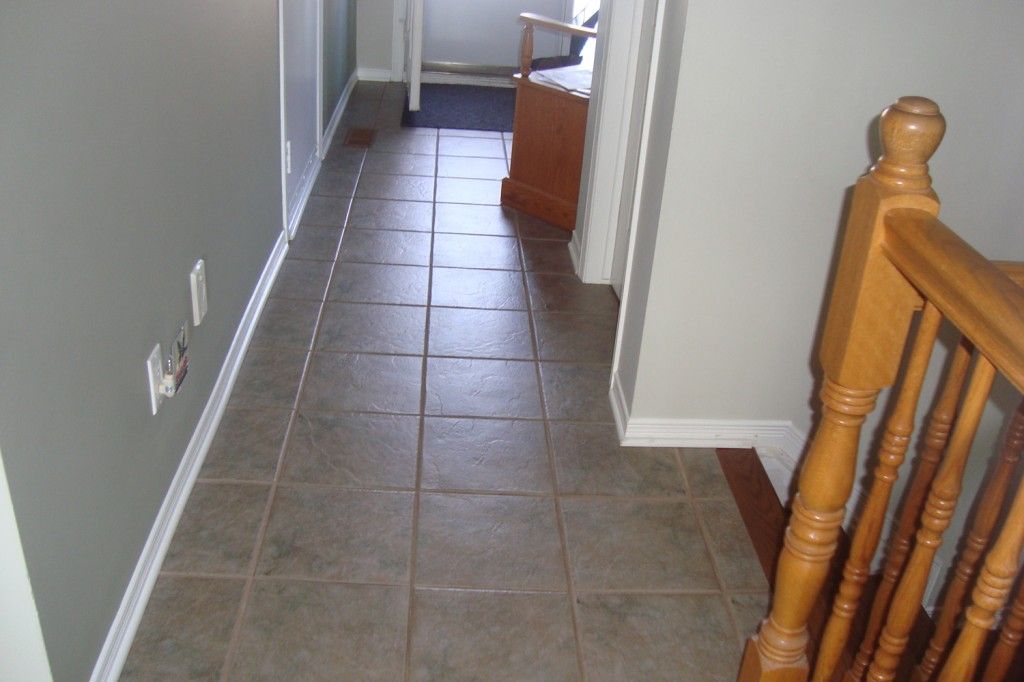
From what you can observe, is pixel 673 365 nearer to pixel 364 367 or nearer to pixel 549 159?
pixel 364 367

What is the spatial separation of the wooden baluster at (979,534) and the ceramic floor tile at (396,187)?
2977 mm

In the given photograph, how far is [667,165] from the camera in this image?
2.32m

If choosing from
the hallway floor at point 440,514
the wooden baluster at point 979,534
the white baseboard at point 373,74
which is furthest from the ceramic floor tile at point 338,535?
the white baseboard at point 373,74

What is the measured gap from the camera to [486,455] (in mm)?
2512

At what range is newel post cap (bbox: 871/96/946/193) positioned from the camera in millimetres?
1159

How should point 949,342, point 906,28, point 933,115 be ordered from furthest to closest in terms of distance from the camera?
1. point 949,342
2. point 906,28
3. point 933,115

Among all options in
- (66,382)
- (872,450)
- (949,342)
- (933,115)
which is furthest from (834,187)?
(66,382)

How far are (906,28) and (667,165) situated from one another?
23.1 inches

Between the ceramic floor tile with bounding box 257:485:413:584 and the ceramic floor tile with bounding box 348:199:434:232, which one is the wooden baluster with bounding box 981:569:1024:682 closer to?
the ceramic floor tile with bounding box 257:485:413:584

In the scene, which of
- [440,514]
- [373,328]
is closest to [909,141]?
[440,514]

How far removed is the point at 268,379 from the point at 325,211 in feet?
4.57

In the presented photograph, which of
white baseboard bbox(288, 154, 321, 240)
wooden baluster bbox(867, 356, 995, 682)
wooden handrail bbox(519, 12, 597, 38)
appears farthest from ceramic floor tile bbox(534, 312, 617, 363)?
wooden baluster bbox(867, 356, 995, 682)

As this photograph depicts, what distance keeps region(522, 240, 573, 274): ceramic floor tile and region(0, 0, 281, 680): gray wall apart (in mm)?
1444

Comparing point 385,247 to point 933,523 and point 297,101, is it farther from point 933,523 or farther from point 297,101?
point 933,523
